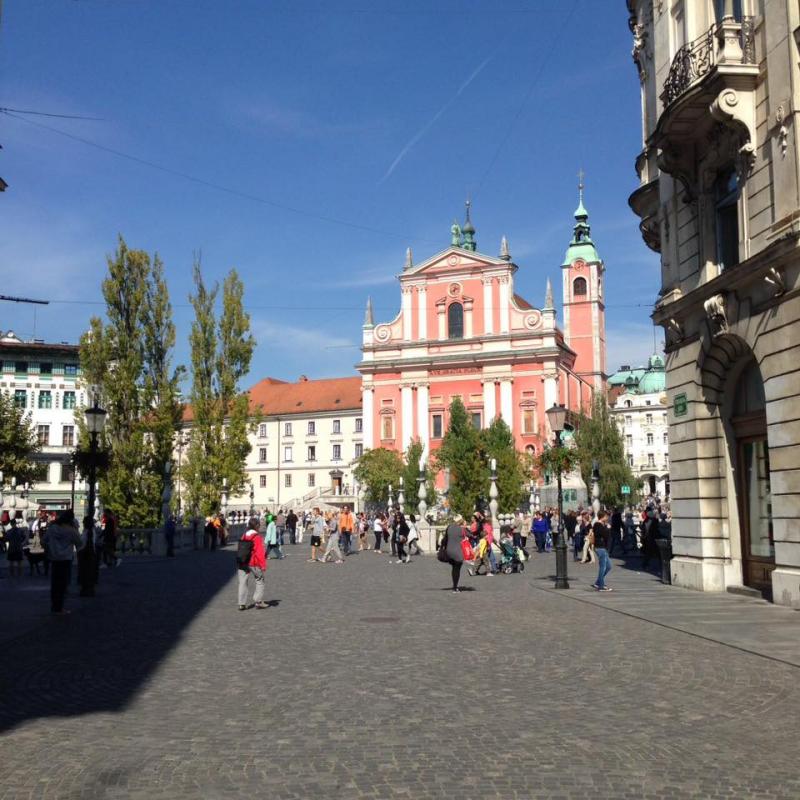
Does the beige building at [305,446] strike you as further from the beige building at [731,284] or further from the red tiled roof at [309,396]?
the beige building at [731,284]

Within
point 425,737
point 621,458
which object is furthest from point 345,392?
point 425,737

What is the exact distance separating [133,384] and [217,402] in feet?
25.5

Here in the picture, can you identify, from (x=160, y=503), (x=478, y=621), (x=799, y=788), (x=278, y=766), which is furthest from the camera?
(x=160, y=503)

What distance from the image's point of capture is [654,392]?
444ft

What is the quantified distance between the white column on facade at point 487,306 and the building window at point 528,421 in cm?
749

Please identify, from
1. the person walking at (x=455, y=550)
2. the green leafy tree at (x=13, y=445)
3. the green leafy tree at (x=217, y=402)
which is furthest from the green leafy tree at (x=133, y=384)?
the person walking at (x=455, y=550)

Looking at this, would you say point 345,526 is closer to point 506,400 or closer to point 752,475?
point 752,475

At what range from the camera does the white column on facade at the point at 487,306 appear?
77938 millimetres

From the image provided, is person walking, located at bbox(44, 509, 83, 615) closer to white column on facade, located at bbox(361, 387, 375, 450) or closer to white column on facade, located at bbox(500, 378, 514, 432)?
white column on facade, located at bbox(500, 378, 514, 432)

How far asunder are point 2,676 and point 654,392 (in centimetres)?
13208

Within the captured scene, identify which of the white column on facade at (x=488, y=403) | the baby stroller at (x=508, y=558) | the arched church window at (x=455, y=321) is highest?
the arched church window at (x=455, y=321)

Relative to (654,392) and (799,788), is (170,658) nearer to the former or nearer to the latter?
(799,788)

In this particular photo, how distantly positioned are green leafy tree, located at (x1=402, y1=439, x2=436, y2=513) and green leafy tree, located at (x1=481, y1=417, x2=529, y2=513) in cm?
530

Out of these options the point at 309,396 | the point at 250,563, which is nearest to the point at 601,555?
the point at 250,563
